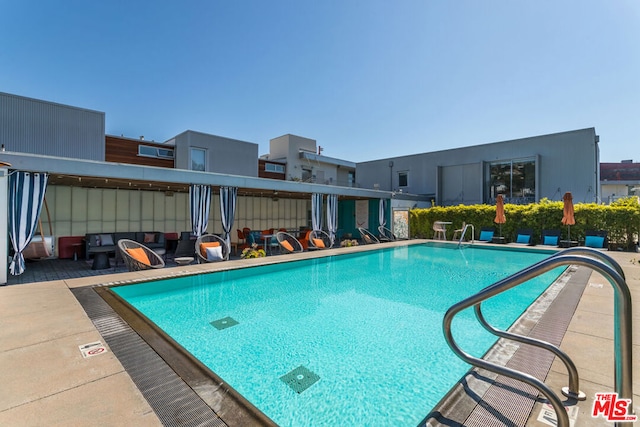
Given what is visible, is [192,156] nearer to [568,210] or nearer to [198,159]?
[198,159]

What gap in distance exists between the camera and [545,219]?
12414 mm

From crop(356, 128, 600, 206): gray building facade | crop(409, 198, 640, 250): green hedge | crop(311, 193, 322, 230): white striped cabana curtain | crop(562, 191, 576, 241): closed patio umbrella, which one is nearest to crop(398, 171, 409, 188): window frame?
crop(356, 128, 600, 206): gray building facade

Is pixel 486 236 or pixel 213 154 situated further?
pixel 213 154

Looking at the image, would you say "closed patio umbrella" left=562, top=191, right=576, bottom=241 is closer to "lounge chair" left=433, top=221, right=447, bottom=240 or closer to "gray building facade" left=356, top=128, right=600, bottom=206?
"lounge chair" left=433, top=221, right=447, bottom=240

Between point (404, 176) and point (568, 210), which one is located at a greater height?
point (404, 176)

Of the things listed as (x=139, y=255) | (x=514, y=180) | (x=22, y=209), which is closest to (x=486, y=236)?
(x=514, y=180)

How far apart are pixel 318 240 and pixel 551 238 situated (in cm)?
913

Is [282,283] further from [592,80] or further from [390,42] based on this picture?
[592,80]

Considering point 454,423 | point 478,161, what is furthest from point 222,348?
point 478,161

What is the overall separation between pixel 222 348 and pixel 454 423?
2580mm

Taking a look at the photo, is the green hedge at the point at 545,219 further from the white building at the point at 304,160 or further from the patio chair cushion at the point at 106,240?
the patio chair cushion at the point at 106,240

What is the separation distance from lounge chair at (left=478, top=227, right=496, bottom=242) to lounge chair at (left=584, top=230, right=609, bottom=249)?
10.3ft

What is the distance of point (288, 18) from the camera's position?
920 cm

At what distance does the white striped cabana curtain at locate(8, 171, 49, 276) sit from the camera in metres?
6.09
